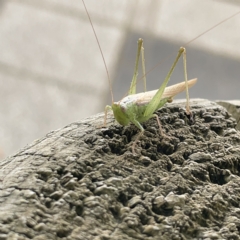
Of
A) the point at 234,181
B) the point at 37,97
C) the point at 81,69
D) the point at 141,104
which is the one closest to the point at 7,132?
the point at 37,97

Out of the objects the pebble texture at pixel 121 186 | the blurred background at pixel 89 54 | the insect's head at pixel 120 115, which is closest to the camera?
the pebble texture at pixel 121 186

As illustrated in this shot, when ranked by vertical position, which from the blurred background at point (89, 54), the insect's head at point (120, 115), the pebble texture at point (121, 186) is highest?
the blurred background at point (89, 54)

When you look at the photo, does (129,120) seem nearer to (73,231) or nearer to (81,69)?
(73,231)

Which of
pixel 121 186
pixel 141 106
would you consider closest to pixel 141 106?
pixel 141 106

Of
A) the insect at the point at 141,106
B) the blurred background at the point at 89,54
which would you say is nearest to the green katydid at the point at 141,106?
the insect at the point at 141,106

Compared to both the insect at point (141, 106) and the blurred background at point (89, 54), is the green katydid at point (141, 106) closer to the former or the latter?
the insect at point (141, 106)

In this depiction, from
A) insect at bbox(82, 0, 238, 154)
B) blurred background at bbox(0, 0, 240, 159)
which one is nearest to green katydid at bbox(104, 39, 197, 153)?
insect at bbox(82, 0, 238, 154)

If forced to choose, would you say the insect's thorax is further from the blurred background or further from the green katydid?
the blurred background
